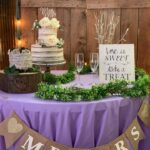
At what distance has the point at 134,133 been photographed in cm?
170

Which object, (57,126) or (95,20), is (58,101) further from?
(95,20)

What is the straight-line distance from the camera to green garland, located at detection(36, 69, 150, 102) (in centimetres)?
161

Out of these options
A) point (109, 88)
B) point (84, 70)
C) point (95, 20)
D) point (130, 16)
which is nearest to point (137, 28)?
point (130, 16)

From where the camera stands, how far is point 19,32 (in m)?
3.50

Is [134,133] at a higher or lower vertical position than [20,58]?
lower

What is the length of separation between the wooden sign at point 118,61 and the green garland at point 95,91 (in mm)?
104

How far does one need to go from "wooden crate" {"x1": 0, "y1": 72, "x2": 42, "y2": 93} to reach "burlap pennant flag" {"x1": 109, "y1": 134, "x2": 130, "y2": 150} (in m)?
0.55

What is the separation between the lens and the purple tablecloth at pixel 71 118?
1.55m

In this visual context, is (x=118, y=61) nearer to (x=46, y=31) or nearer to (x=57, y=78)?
(x=57, y=78)

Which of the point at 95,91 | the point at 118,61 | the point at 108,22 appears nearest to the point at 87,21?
the point at 108,22

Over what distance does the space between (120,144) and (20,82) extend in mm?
649

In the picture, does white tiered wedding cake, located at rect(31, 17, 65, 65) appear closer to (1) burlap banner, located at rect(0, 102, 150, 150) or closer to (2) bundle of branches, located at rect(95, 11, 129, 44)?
(1) burlap banner, located at rect(0, 102, 150, 150)

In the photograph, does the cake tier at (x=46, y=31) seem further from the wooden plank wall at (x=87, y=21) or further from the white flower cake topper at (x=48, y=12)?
the wooden plank wall at (x=87, y=21)

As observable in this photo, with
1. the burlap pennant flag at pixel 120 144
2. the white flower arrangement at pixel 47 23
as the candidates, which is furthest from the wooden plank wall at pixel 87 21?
the burlap pennant flag at pixel 120 144
